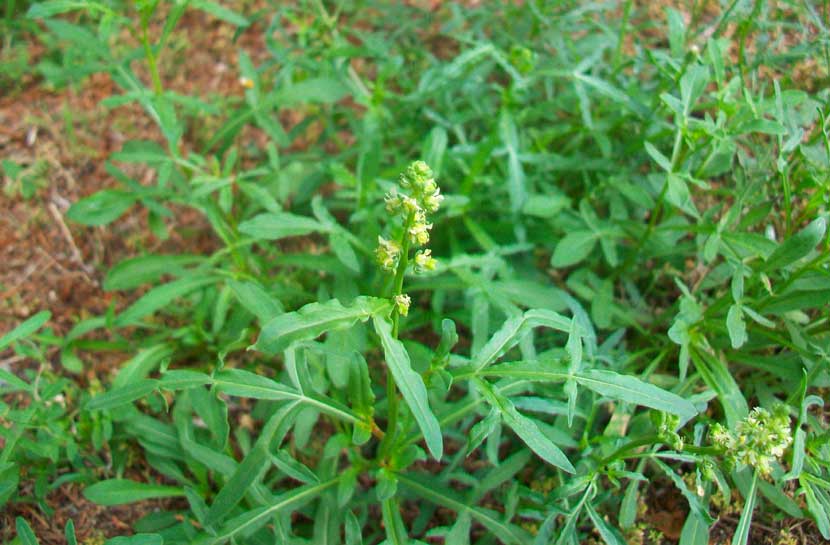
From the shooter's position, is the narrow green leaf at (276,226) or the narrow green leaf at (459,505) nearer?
the narrow green leaf at (459,505)

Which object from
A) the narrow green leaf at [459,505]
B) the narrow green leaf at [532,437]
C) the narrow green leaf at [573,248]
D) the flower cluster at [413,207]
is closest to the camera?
the flower cluster at [413,207]

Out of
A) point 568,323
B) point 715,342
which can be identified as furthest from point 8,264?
point 715,342

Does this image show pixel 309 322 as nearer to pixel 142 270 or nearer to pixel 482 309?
pixel 482 309

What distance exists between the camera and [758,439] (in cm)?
170

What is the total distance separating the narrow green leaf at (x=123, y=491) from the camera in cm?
230

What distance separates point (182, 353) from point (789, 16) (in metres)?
2.89

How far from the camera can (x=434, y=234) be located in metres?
3.06

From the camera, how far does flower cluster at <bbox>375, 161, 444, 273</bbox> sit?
1664 millimetres

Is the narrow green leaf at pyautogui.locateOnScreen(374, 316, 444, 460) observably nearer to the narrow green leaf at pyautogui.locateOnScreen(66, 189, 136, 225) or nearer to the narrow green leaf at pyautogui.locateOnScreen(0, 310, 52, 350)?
the narrow green leaf at pyautogui.locateOnScreen(0, 310, 52, 350)

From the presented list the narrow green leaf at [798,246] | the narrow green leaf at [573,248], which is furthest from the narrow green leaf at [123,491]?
the narrow green leaf at [798,246]

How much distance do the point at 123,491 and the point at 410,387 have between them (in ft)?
4.00

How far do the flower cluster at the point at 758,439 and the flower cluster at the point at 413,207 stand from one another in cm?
84

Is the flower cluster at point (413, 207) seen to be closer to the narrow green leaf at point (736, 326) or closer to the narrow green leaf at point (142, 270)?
the narrow green leaf at point (736, 326)

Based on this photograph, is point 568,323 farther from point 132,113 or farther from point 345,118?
point 132,113
